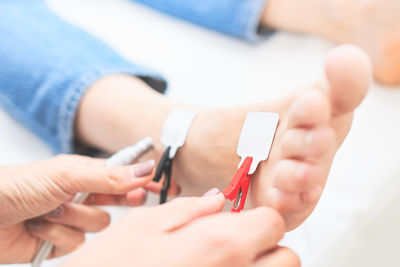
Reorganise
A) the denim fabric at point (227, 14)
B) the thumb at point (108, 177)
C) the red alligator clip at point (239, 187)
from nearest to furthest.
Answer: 1. the red alligator clip at point (239, 187)
2. the thumb at point (108, 177)
3. the denim fabric at point (227, 14)

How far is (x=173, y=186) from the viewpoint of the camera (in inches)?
26.6

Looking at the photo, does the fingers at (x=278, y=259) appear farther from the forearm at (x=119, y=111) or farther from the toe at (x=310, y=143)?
the forearm at (x=119, y=111)

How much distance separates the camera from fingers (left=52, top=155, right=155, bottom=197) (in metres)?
0.55

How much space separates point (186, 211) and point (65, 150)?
424 millimetres

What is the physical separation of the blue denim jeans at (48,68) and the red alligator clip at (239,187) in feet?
1.17

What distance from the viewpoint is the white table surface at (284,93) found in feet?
2.00

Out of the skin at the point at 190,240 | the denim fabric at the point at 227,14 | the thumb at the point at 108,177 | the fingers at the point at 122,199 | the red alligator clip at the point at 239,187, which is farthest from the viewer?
the denim fabric at the point at 227,14

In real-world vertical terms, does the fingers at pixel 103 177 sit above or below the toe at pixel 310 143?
below

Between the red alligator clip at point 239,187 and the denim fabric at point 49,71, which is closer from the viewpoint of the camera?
the red alligator clip at point 239,187

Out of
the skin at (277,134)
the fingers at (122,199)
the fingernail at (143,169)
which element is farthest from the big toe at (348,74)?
the fingers at (122,199)

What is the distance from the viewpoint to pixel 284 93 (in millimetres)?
757

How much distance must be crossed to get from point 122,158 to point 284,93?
34cm

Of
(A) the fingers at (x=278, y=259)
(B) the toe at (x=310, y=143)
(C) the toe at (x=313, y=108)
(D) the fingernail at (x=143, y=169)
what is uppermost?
(C) the toe at (x=313, y=108)

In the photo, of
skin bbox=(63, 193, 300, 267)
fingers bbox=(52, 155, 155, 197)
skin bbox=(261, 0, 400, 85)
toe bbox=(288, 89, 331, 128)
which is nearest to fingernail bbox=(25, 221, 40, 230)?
fingers bbox=(52, 155, 155, 197)
